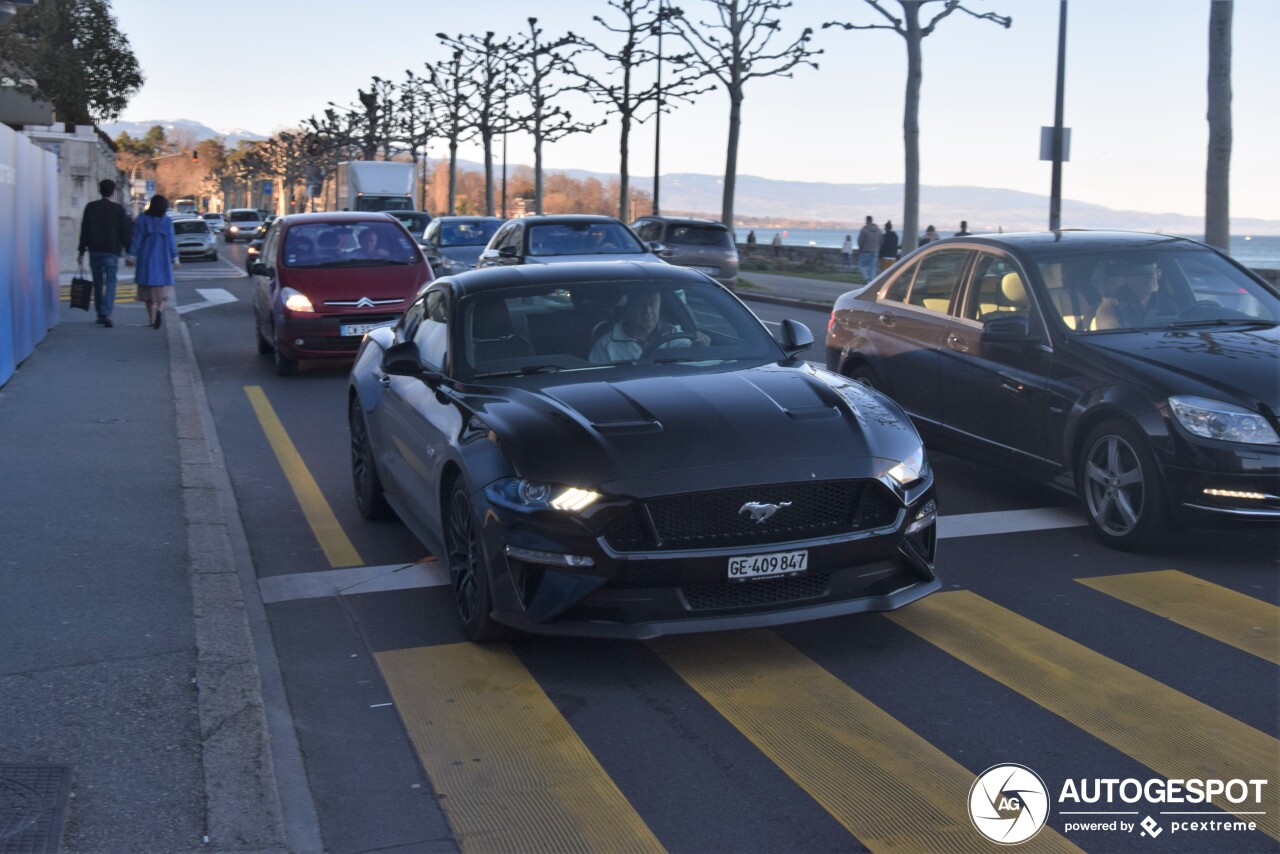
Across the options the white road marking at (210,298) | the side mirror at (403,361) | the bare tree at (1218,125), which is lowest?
the white road marking at (210,298)

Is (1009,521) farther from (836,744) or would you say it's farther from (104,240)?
(104,240)

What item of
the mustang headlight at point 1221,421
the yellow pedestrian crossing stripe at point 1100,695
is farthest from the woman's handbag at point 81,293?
the mustang headlight at point 1221,421

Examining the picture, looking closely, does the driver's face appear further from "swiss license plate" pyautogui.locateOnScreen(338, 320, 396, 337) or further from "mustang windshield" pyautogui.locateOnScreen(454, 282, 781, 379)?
"swiss license plate" pyautogui.locateOnScreen(338, 320, 396, 337)

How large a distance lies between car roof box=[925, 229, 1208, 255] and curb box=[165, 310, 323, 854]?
495cm

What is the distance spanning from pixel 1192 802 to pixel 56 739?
357cm

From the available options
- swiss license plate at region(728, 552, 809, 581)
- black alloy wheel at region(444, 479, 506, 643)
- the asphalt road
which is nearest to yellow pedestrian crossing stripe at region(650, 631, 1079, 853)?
the asphalt road

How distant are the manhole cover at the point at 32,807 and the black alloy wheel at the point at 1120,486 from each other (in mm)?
5223

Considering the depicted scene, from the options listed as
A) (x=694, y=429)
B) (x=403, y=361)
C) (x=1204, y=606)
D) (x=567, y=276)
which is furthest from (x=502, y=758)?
(x=1204, y=606)

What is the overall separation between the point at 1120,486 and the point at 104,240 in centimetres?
1617

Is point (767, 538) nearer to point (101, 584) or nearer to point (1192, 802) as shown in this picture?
point (1192, 802)

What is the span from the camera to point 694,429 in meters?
5.57

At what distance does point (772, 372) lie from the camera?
646cm

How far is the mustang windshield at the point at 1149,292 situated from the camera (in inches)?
319

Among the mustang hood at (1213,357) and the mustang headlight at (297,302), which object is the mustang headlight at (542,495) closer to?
the mustang hood at (1213,357)
